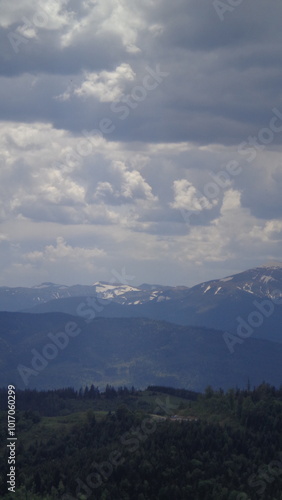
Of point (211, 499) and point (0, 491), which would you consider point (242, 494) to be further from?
point (0, 491)

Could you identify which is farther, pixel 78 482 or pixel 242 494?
pixel 78 482

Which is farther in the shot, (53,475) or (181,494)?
(53,475)

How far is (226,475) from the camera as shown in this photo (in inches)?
7525

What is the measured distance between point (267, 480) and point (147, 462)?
33.7 m

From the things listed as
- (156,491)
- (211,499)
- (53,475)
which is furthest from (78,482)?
(211,499)

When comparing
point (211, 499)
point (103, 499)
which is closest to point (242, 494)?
point (211, 499)

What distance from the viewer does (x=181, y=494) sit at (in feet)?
590

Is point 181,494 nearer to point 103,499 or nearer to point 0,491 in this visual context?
point 103,499

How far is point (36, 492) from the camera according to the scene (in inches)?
7539

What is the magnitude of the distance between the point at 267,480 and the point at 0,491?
244ft

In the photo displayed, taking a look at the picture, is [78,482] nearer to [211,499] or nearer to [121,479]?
[121,479]

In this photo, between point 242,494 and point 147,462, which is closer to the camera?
point 242,494

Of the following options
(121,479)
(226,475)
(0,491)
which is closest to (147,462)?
(121,479)

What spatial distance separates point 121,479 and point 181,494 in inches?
811
